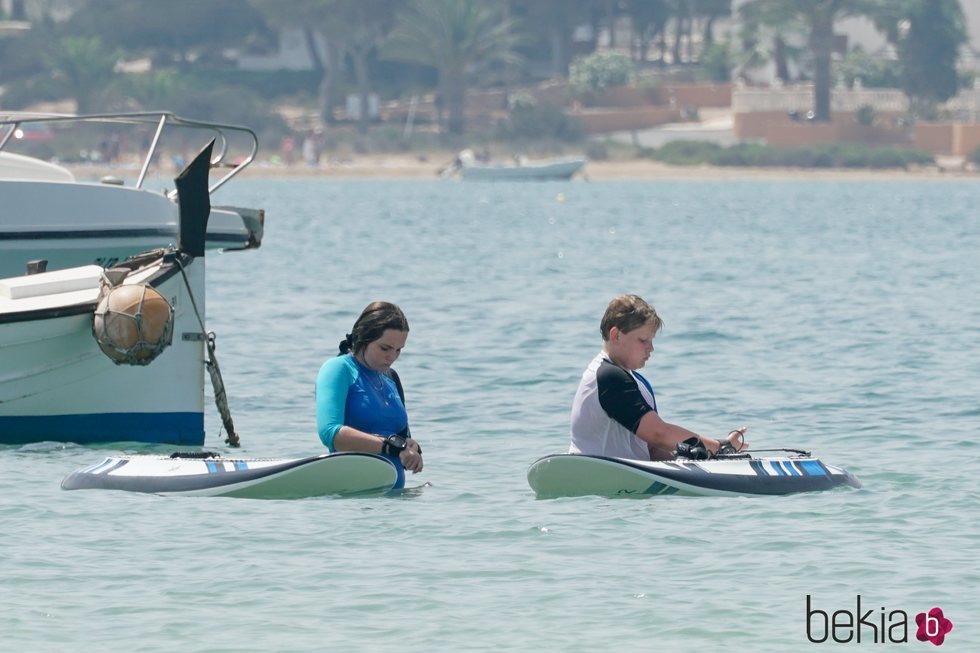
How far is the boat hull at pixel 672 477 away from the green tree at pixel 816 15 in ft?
335

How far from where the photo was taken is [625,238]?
62125mm

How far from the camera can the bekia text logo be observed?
31.0 feet

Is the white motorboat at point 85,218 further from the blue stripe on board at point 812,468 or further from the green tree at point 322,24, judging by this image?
the green tree at point 322,24

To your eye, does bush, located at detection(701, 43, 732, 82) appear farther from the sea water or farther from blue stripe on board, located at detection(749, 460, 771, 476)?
blue stripe on board, located at detection(749, 460, 771, 476)

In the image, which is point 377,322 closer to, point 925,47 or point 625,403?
point 625,403

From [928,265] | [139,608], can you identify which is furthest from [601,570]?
[928,265]

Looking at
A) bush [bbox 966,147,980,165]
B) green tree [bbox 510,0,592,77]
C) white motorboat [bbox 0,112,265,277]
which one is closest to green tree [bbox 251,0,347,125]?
green tree [bbox 510,0,592,77]

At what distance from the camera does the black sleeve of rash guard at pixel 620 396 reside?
11.5 m

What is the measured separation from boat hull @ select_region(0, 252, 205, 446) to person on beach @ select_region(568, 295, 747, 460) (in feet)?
14.0

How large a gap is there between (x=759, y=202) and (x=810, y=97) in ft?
93.5

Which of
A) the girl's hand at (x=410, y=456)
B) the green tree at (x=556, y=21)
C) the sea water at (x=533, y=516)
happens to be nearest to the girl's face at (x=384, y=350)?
the girl's hand at (x=410, y=456)

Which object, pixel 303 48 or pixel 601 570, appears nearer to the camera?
pixel 601 570

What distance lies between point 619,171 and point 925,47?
20468 mm

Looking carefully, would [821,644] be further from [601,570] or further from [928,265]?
[928,265]
